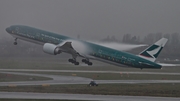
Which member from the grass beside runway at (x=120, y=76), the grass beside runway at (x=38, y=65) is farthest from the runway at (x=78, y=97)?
the grass beside runway at (x=120, y=76)

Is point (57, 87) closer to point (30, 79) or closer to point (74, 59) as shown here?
point (74, 59)

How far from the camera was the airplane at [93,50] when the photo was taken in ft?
155

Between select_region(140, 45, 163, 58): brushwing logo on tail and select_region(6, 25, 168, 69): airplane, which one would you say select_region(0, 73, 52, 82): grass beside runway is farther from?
select_region(140, 45, 163, 58): brushwing logo on tail

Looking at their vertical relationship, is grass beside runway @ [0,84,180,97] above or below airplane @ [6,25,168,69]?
below

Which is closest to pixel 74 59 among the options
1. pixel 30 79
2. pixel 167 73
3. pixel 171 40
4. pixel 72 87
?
pixel 72 87

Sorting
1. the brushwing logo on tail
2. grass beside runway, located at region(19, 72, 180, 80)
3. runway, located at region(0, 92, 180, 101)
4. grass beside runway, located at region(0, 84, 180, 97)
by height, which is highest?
grass beside runway, located at region(19, 72, 180, 80)

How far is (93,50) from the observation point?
154ft

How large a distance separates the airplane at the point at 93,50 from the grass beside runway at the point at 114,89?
5112 millimetres

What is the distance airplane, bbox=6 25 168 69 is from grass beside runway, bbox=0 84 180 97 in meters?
5.11

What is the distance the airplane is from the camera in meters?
47.4

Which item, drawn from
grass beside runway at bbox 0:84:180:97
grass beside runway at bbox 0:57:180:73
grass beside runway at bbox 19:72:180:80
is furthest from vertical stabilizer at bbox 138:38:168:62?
grass beside runway at bbox 19:72:180:80

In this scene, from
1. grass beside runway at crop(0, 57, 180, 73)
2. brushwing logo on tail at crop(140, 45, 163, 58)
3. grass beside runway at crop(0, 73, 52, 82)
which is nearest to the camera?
brushwing logo on tail at crop(140, 45, 163, 58)

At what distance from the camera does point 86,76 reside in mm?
72812

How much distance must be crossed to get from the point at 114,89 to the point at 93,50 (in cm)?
1143
